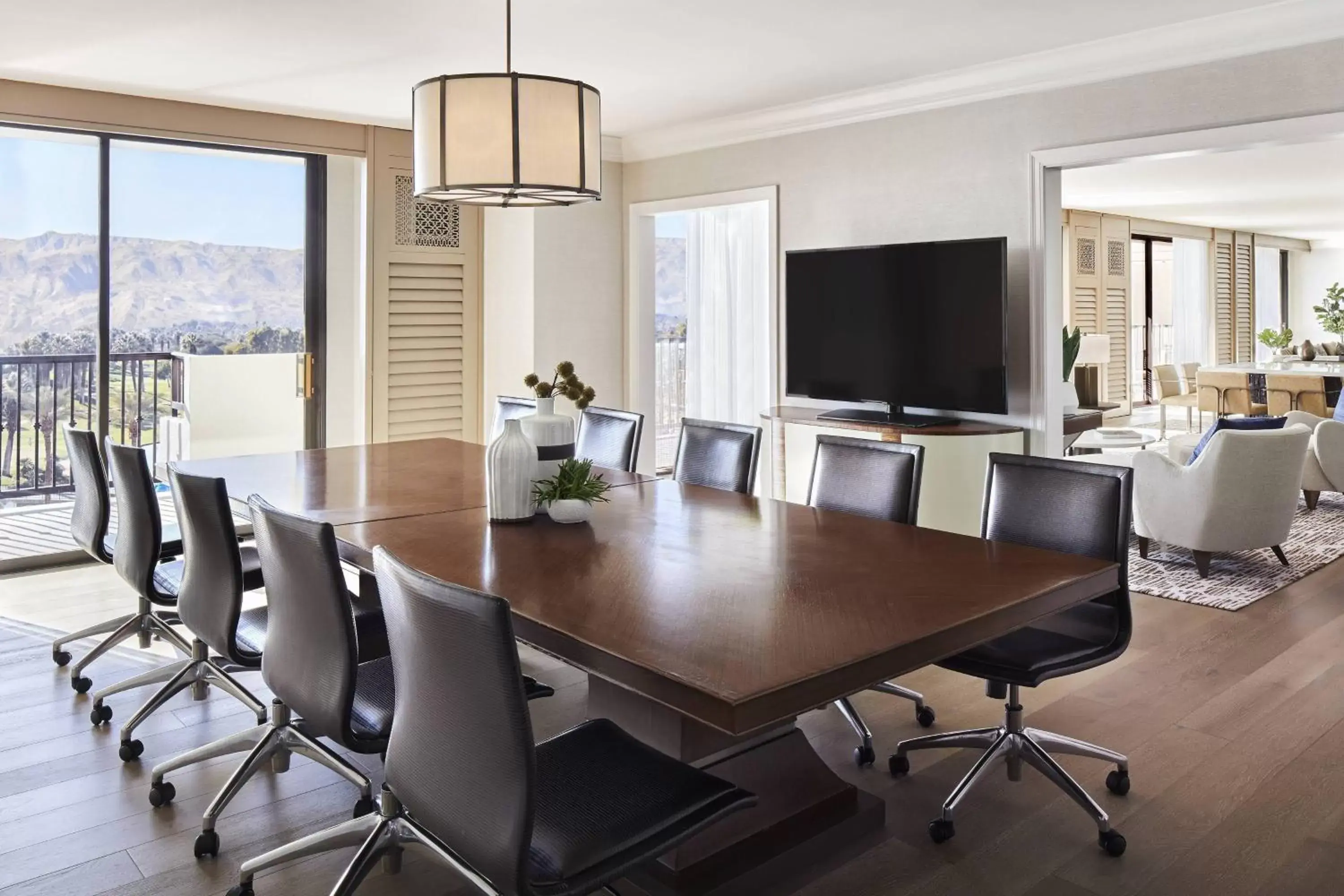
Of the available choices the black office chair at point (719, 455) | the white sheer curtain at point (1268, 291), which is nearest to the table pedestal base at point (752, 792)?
the black office chair at point (719, 455)

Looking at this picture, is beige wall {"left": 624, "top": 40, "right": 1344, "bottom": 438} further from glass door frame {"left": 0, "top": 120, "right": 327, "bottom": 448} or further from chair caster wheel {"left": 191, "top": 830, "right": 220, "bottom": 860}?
chair caster wheel {"left": 191, "top": 830, "right": 220, "bottom": 860}

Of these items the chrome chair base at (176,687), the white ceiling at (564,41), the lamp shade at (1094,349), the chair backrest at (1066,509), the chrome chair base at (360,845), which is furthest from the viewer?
the lamp shade at (1094,349)

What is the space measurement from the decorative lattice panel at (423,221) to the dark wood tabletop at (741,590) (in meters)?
3.67

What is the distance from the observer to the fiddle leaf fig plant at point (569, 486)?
9.41ft

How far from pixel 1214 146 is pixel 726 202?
2691mm

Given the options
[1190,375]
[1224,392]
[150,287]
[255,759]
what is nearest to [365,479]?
[255,759]

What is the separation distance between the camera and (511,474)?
287cm

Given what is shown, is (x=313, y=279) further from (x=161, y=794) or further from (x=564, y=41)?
(x=161, y=794)

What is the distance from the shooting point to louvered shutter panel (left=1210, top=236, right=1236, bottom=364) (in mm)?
13000

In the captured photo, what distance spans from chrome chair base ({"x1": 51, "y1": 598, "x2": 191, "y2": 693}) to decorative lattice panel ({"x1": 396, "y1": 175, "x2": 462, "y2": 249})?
296cm

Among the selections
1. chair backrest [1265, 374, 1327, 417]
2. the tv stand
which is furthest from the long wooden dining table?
chair backrest [1265, 374, 1327, 417]

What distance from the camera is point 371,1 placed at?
12.2ft

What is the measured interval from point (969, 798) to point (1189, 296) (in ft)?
39.3

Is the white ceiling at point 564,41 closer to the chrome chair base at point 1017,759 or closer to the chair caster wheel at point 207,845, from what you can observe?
the chrome chair base at point 1017,759
